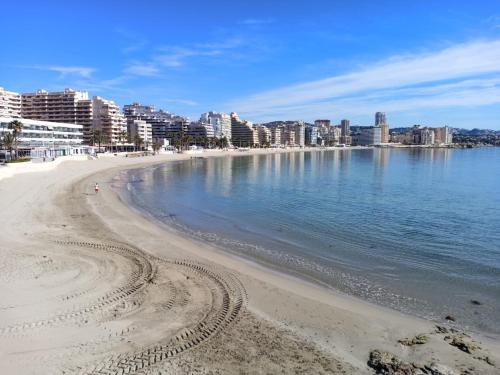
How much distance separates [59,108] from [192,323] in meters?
169

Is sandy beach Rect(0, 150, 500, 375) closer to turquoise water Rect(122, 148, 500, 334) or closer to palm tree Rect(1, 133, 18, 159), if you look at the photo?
turquoise water Rect(122, 148, 500, 334)

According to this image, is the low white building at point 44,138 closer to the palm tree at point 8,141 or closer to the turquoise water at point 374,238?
the palm tree at point 8,141

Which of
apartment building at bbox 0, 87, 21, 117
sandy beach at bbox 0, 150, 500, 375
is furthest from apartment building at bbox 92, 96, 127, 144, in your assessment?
sandy beach at bbox 0, 150, 500, 375

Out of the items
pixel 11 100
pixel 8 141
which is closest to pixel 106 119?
pixel 11 100

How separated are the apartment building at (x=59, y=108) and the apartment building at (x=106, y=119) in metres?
2.20

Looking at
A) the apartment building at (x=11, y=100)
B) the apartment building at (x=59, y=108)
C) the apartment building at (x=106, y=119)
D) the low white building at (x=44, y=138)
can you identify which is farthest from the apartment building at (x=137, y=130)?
the low white building at (x=44, y=138)

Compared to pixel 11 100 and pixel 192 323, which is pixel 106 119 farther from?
pixel 192 323

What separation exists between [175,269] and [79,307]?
14.6 feet

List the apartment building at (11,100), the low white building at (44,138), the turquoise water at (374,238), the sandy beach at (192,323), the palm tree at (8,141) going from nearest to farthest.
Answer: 1. the sandy beach at (192,323)
2. the turquoise water at (374,238)
3. the palm tree at (8,141)
4. the low white building at (44,138)
5. the apartment building at (11,100)

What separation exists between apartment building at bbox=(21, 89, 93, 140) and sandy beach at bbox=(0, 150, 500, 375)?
154757 mm

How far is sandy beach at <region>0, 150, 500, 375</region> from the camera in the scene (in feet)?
27.8

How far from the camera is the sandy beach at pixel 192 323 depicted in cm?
848

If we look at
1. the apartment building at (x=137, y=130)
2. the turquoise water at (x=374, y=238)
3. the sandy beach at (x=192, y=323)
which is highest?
the apartment building at (x=137, y=130)

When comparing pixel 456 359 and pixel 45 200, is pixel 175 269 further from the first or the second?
pixel 45 200
